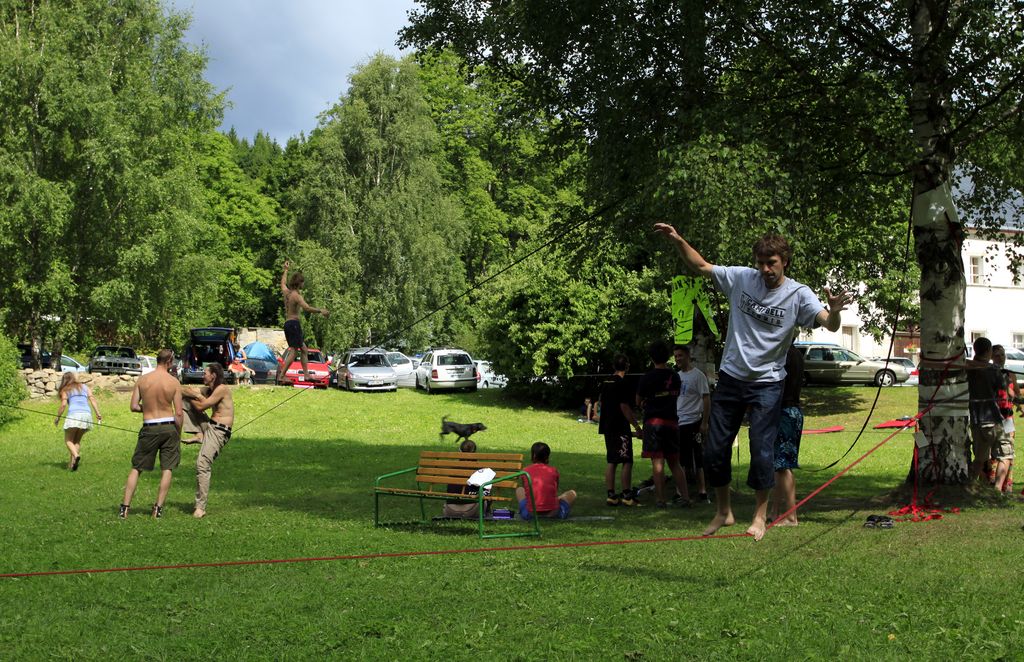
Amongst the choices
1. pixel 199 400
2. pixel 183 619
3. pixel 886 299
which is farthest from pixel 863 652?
pixel 886 299

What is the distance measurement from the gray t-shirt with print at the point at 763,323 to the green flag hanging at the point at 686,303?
639 centimetres

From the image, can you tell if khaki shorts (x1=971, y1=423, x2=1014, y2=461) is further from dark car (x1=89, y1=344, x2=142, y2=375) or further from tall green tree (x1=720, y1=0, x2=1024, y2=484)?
dark car (x1=89, y1=344, x2=142, y2=375)

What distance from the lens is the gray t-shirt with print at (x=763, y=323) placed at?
23.1 ft

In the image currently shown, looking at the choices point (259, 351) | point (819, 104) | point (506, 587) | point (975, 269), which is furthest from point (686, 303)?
point (975, 269)

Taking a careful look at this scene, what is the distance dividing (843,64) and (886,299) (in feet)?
67.4

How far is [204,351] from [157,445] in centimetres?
2994

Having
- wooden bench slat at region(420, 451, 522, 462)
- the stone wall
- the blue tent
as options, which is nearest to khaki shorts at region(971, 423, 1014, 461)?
wooden bench slat at region(420, 451, 522, 462)

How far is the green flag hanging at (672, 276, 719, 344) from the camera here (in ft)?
44.8

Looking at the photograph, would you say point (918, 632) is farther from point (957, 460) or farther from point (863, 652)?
point (957, 460)

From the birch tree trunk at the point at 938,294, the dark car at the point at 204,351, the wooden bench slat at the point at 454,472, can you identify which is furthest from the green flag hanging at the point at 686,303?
the dark car at the point at 204,351

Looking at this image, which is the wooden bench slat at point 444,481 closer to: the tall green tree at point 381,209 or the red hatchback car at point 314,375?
the red hatchback car at point 314,375

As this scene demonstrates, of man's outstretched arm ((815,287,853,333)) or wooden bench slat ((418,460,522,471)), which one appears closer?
man's outstretched arm ((815,287,853,333))

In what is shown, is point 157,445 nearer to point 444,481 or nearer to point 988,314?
point 444,481

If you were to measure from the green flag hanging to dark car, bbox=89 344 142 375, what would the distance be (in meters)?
28.8
